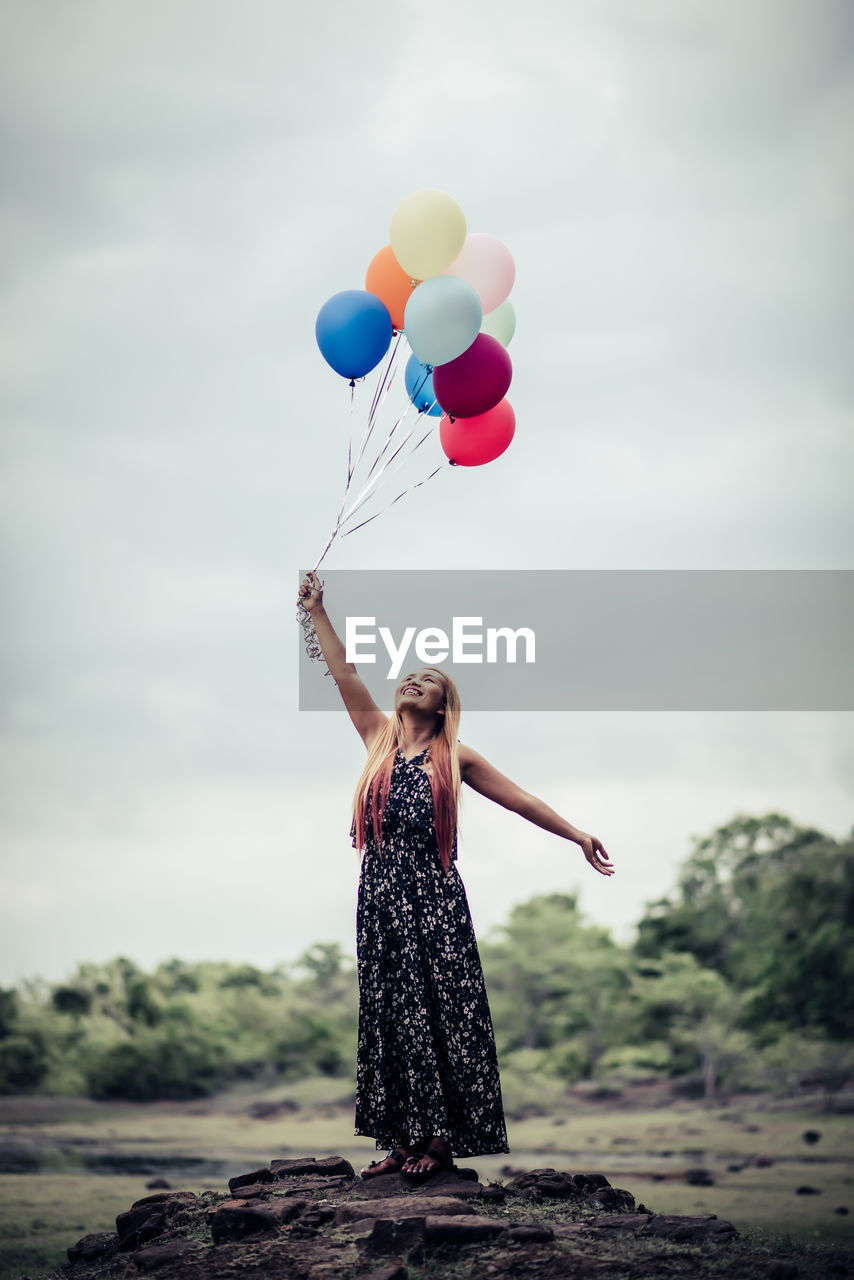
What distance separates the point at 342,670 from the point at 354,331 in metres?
1.74

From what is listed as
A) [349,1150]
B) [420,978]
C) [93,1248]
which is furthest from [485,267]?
[349,1150]

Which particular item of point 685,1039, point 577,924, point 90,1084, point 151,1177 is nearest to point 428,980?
point 151,1177

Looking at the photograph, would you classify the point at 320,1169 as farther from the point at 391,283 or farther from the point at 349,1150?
the point at 349,1150

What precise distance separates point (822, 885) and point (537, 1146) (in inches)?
348

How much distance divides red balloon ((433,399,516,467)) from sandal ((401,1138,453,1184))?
3.44 metres

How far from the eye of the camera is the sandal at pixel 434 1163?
5145 millimetres

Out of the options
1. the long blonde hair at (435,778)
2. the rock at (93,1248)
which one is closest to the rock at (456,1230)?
the long blonde hair at (435,778)

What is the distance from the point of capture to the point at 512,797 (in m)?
5.50

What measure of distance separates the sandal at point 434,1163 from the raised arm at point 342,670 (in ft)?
6.07

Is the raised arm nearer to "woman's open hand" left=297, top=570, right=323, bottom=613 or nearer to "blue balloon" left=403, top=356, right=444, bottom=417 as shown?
"woman's open hand" left=297, top=570, right=323, bottom=613

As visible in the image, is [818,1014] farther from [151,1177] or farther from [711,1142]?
[151,1177]

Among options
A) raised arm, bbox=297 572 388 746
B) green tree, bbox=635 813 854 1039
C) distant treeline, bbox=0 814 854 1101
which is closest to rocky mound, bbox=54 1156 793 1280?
raised arm, bbox=297 572 388 746

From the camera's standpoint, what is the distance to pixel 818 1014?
74.9 feet

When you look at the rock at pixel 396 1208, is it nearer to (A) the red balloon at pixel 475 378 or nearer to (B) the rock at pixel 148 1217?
(B) the rock at pixel 148 1217
